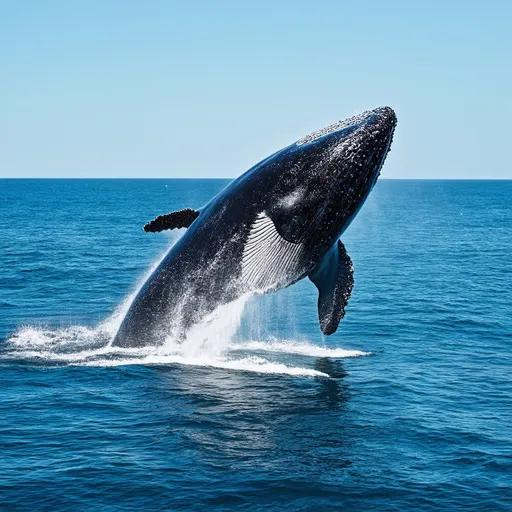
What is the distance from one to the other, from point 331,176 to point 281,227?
137 centimetres

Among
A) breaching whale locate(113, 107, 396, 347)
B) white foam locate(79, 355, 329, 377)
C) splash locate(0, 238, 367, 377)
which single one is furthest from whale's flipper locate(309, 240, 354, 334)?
white foam locate(79, 355, 329, 377)

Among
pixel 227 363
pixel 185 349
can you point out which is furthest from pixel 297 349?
pixel 185 349

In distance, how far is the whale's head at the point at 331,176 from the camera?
1588cm

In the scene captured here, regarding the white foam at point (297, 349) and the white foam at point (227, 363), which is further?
the white foam at point (297, 349)

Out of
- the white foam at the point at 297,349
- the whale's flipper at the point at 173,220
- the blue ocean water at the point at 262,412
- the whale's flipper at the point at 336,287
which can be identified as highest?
the whale's flipper at the point at 173,220

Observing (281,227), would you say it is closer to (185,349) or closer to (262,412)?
(262,412)

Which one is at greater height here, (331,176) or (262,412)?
(331,176)

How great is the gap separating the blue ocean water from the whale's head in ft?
10.3

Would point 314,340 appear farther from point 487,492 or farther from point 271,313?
point 487,492

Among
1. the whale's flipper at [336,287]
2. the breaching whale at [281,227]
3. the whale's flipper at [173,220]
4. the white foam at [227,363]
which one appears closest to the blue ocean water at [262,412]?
the white foam at [227,363]

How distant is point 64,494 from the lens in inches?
562

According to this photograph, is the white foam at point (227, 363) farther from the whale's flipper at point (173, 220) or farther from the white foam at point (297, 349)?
the whale's flipper at point (173, 220)

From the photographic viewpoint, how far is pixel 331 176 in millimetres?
15945

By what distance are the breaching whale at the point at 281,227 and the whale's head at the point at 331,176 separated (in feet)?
0.06
